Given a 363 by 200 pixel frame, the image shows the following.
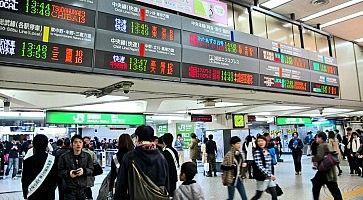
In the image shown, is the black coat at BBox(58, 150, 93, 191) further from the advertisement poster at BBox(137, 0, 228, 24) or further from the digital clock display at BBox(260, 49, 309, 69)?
the digital clock display at BBox(260, 49, 309, 69)

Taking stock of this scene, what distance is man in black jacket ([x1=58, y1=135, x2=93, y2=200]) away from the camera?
156 inches

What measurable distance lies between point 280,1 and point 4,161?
43.2 feet

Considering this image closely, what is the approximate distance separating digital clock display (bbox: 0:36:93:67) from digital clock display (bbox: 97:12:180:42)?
18.7 inches

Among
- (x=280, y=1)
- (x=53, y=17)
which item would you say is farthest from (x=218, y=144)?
(x=53, y=17)

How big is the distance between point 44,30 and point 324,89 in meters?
6.13

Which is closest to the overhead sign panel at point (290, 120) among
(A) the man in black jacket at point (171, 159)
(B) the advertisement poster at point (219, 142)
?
(B) the advertisement poster at point (219, 142)

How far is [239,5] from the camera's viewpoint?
7254mm

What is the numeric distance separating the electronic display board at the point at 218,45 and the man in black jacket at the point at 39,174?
255 centimetres

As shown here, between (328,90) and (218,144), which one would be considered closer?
(328,90)

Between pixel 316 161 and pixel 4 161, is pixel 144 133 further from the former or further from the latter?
pixel 4 161

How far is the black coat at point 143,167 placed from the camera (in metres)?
2.73

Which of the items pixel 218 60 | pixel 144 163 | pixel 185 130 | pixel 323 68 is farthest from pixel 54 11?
pixel 185 130

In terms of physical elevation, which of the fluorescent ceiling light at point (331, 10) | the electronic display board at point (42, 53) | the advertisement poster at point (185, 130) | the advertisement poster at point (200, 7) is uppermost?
the fluorescent ceiling light at point (331, 10)

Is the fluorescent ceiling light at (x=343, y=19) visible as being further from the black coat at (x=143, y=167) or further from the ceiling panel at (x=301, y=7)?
the black coat at (x=143, y=167)
